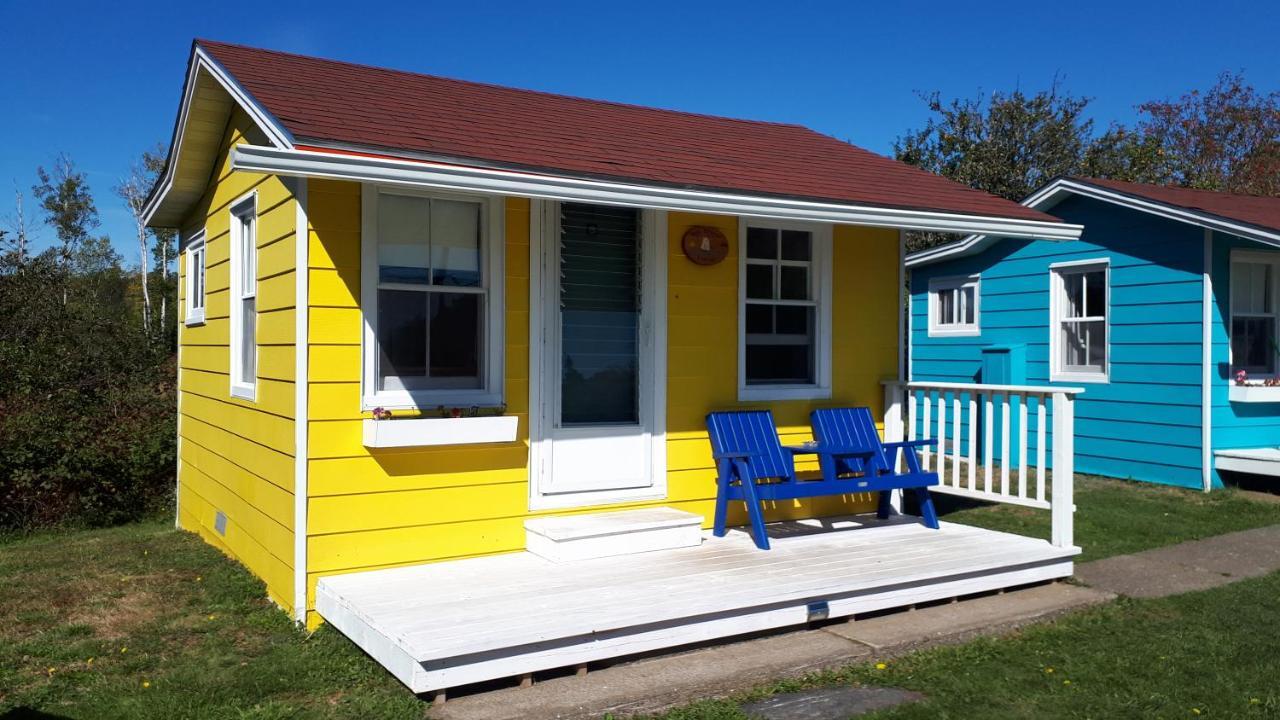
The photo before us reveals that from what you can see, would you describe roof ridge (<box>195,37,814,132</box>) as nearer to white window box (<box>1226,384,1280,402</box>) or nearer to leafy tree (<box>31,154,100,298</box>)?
white window box (<box>1226,384,1280,402</box>)

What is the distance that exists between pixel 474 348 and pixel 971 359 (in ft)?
26.9

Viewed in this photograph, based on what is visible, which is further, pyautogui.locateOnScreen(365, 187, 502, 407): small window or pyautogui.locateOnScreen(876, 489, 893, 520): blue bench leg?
pyautogui.locateOnScreen(876, 489, 893, 520): blue bench leg

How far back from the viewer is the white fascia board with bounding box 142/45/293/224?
4.89m

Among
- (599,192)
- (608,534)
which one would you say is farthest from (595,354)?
(599,192)

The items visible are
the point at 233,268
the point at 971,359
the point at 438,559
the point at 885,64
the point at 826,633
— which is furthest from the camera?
the point at 885,64

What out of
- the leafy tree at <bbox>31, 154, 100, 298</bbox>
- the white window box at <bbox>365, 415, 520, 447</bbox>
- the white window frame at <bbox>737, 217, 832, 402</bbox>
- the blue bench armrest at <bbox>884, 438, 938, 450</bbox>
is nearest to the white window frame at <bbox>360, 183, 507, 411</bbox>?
the white window box at <bbox>365, 415, 520, 447</bbox>

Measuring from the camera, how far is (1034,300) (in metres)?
11.1

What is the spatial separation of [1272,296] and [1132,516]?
11.4 ft

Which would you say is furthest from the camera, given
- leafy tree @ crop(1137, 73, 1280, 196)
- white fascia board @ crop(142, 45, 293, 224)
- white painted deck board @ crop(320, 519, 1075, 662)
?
leafy tree @ crop(1137, 73, 1280, 196)

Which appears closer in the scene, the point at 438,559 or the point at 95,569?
the point at 438,559

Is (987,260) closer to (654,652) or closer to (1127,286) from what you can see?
(1127,286)

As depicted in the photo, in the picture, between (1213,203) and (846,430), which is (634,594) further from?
(1213,203)

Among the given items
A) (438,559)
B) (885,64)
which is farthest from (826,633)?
(885,64)

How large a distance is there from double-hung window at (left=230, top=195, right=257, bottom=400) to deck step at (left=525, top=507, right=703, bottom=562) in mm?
2220
